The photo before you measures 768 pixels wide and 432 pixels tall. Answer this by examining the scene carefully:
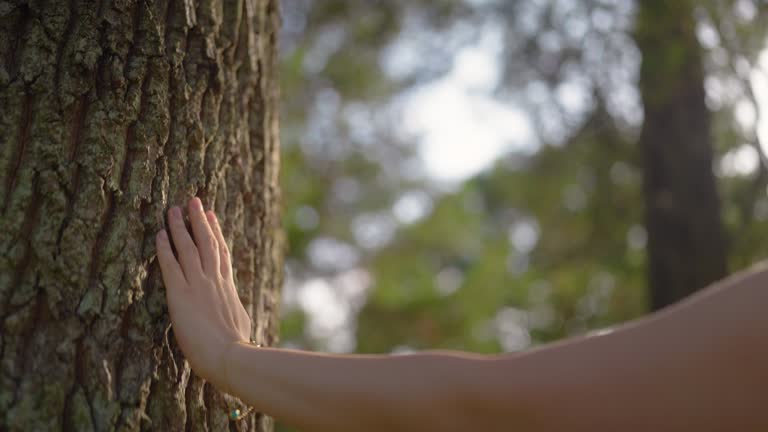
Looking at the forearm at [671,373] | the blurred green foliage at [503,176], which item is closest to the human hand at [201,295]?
the forearm at [671,373]

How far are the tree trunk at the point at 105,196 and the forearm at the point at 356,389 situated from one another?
10.1 inches

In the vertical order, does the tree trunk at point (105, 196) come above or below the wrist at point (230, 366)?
above

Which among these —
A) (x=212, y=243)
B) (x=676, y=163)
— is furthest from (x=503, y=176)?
(x=212, y=243)

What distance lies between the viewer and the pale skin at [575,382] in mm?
1058

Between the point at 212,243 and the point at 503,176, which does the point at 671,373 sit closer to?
the point at 212,243

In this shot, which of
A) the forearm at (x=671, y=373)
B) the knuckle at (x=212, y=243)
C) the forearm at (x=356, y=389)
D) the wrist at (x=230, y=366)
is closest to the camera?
the forearm at (x=671, y=373)

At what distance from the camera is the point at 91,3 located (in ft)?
5.34

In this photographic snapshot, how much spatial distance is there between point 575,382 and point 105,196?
3.23ft

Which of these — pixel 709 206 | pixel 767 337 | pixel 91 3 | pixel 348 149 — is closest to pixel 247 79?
pixel 91 3

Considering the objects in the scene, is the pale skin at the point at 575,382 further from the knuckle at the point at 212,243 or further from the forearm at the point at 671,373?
the knuckle at the point at 212,243

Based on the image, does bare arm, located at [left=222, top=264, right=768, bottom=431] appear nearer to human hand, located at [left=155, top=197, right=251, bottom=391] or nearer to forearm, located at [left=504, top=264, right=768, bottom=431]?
forearm, located at [left=504, top=264, right=768, bottom=431]

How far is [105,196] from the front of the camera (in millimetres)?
1538

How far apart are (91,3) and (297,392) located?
3.13 ft

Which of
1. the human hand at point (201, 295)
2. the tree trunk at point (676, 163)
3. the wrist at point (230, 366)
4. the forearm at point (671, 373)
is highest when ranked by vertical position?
the tree trunk at point (676, 163)
